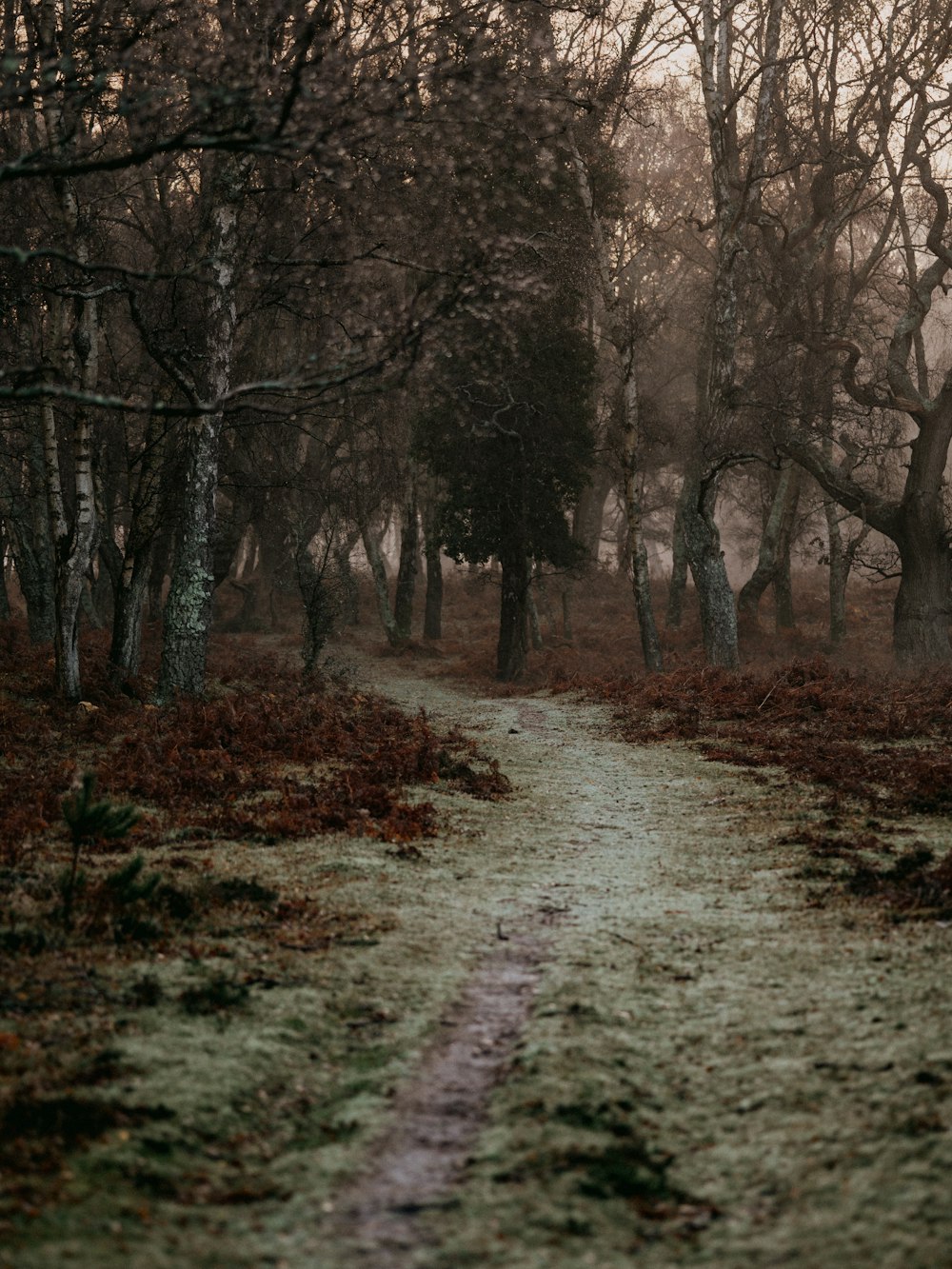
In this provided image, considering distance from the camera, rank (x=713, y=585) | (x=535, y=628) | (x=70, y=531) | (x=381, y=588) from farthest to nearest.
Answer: (x=381, y=588) < (x=535, y=628) < (x=713, y=585) < (x=70, y=531)

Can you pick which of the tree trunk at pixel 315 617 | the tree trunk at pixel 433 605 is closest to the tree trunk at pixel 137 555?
the tree trunk at pixel 315 617

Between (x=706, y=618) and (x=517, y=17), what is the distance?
1200cm

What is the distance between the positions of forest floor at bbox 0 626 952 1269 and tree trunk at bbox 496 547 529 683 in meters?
18.3

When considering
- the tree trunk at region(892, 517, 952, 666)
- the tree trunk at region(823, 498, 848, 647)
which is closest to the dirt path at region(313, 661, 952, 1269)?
the tree trunk at region(892, 517, 952, 666)

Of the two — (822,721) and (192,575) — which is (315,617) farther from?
(822,721)

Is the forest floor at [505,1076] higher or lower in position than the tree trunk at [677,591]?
lower

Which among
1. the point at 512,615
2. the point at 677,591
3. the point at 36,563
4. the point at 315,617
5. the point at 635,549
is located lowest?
the point at 315,617

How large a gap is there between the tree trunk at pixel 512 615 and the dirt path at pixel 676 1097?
18.5 meters

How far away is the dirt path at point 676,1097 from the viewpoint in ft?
10.9

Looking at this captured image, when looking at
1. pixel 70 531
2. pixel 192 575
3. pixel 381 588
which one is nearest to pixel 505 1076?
pixel 70 531

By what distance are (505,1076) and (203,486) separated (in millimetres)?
12663

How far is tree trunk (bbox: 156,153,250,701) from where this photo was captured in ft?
51.2

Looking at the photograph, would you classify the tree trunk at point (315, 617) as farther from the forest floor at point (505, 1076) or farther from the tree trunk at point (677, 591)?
the tree trunk at point (677, 591)

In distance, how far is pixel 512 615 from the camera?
26297 millimetres
